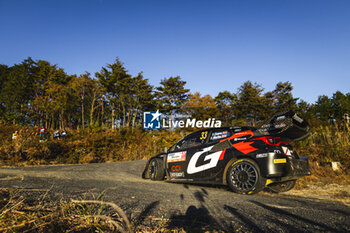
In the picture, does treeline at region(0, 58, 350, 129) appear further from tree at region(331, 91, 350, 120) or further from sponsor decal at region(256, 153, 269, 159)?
sponsor decal at region(256, 153, 269, 159)

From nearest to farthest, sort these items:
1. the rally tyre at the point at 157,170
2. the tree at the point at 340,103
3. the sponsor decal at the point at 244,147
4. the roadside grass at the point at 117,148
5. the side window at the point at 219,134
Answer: the sponsor decal at the point at 244,147 < the side window at the point at 219,134 < the rally tyre at the point at 157,170 < the roadside grass at the point at 117,148 < the tree at the point at 340,103

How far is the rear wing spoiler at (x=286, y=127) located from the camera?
3.70 metres

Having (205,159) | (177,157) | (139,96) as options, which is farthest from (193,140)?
(139,96)

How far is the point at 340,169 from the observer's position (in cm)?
560

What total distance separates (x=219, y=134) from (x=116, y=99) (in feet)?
120

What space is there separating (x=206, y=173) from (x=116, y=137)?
396 inches

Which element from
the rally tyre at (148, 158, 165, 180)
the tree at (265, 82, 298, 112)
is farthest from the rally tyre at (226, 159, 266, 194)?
the tree at (265, 82, 298, 112)

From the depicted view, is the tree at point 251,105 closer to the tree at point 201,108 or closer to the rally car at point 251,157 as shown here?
the tree at point 201,108

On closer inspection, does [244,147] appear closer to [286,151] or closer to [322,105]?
[286,151]

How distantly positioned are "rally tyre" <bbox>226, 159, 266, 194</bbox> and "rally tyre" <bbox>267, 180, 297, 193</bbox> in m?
0.90

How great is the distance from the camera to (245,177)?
3758 mm

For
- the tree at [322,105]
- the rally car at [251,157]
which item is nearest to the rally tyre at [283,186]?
the rally car at [251,157]

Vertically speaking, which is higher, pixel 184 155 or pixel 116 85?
pixel 116 85

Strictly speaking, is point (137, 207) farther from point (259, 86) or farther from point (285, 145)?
point (259, 86)
